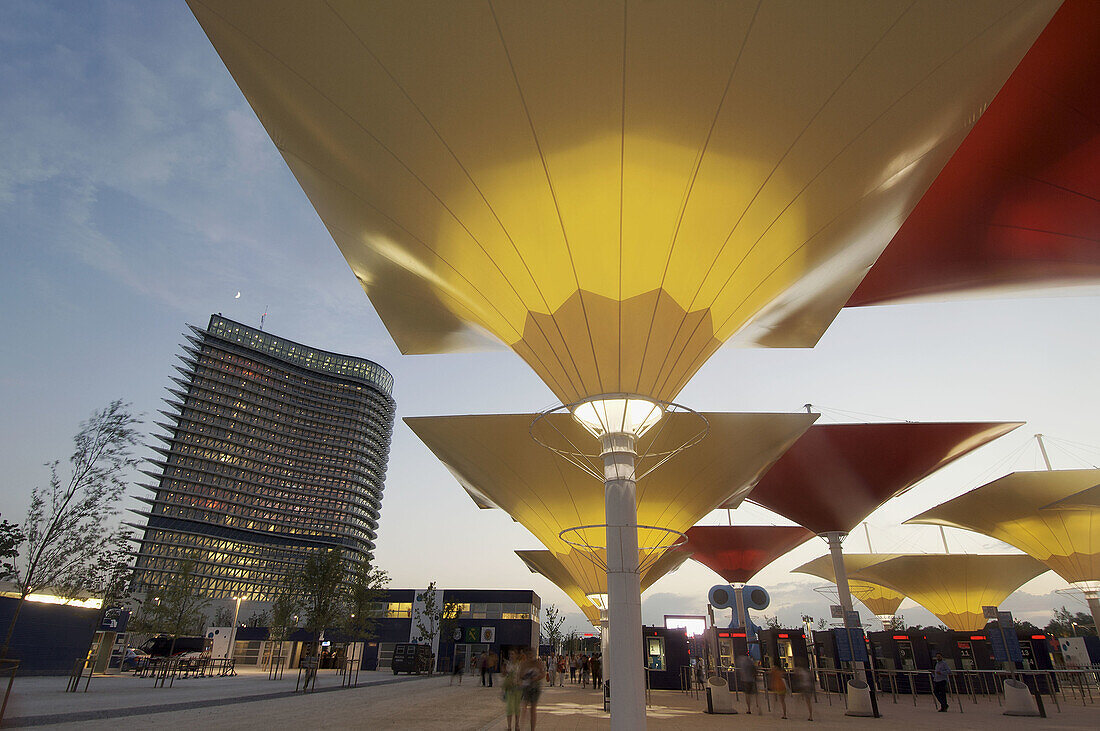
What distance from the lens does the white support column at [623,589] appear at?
6703 mm

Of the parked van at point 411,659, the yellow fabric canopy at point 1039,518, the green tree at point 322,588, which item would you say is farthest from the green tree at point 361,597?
the yellow fabric canopy at point 1039,518

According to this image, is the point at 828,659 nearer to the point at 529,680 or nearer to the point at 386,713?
the point at 386,713

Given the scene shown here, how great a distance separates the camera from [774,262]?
24.4ft

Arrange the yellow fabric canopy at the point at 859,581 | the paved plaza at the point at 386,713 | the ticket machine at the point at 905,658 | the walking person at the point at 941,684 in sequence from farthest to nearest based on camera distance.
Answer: the yellow fabric canopy at the point at 859,581, the ticket machine at the point at 905,658, the walking person at the point at 941,684, the paved plaza at the point at 386,713

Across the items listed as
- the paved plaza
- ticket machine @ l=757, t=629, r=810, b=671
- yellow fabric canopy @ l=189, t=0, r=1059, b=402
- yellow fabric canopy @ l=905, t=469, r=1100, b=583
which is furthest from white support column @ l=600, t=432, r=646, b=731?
yellow fabric canopy @ l=905, t=469, r=1100, b=583

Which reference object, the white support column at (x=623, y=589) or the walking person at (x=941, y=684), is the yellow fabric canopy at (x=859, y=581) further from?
the white support column at (x=623, y=589)

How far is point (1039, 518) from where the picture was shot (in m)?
21.2

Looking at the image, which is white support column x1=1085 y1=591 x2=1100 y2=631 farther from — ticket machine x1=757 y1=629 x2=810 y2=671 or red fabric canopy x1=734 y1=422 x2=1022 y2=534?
ticket machine x1=757 y1=629 x2=810 y2=671

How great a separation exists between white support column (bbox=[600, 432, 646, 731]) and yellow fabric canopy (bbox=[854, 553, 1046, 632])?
2920 cm

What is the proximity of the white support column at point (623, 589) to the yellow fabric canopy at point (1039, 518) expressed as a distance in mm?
19042

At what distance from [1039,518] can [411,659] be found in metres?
31.8

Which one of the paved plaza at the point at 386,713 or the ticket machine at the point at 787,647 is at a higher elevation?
the ticket machine at the point at 787,647

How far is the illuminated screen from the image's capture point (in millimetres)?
26770

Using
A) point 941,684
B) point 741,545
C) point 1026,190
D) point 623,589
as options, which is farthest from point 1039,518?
point 623,589
